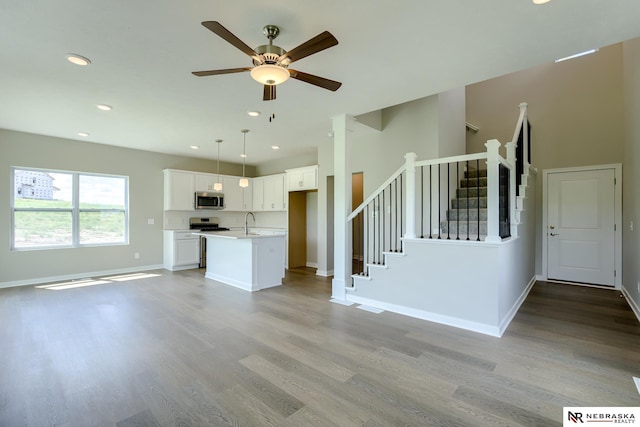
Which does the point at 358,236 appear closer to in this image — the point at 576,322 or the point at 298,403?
the point at 576,322

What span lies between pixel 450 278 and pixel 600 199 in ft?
12.4

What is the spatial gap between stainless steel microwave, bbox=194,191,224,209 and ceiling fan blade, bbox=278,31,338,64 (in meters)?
5.65

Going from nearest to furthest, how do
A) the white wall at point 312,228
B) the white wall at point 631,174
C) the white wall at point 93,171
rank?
1. the white wall at point 631,174
2. the white wall at point 93,171
3. the white wall at point 312,228

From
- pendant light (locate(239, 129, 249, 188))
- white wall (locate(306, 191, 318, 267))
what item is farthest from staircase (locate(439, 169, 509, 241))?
pendant light (locate(239, 129, 249, 188))

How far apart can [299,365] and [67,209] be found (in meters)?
5.88

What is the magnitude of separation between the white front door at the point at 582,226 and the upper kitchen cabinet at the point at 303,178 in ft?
14.6

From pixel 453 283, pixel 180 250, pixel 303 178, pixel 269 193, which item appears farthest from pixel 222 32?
pixel 269 193

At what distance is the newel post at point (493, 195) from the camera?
3059 mm

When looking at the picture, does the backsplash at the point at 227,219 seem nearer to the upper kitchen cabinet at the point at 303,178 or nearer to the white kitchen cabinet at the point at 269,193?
the white kitchen cabinet at the point at 269,193

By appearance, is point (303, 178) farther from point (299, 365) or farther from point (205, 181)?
point (299, 365)

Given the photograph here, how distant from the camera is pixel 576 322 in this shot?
342 centimetres

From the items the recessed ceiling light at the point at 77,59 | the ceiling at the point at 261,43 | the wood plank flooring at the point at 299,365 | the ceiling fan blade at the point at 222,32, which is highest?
the ceiling at the point at 261,43

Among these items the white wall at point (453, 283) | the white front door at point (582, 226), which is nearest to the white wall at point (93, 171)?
the white wall at point (453, 283)

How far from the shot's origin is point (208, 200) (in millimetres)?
7309
